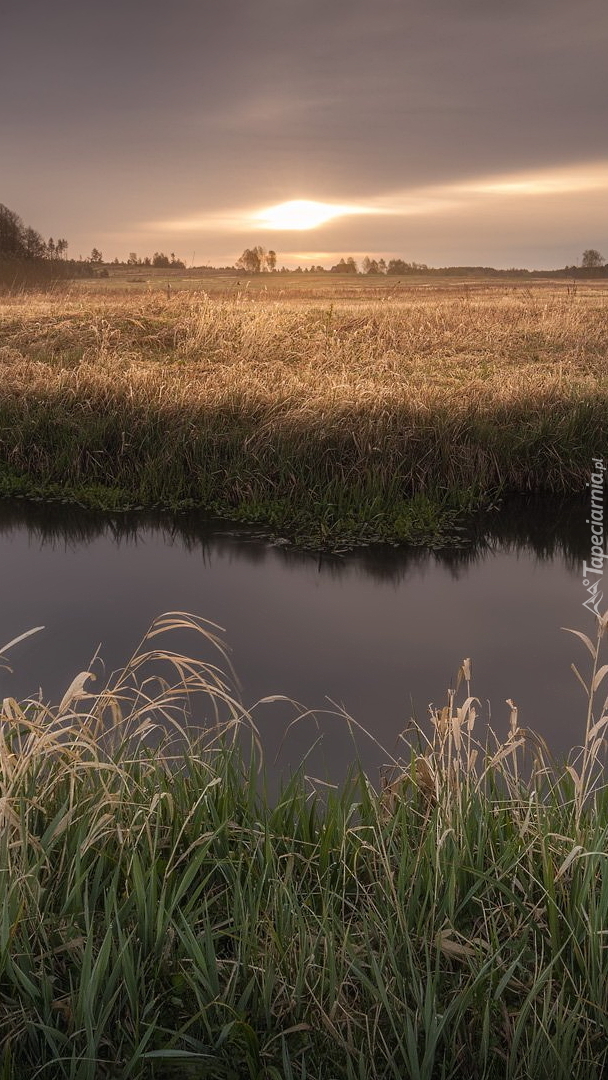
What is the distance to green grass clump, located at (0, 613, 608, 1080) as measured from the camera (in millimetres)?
2486

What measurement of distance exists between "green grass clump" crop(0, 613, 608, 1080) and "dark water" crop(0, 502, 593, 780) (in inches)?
83.2

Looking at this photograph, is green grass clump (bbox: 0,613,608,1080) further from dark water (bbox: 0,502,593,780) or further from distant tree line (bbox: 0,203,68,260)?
distant tree line (bbox: 0,203,68,260)

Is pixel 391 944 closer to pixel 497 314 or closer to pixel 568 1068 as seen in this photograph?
pixel 568 1068

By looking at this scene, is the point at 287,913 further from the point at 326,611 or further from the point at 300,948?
the point at 326,611

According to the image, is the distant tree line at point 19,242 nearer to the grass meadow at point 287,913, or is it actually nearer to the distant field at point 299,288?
the distant field at point 299,288

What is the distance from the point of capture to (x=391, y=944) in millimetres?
2660

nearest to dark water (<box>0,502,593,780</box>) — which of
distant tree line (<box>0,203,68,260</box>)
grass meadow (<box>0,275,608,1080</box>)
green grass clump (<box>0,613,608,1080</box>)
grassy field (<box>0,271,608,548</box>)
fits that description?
grassy field (<box>0,271,608,548</box>)

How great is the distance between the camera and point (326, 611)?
8.07 m

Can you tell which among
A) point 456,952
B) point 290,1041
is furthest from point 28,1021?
point 456,952

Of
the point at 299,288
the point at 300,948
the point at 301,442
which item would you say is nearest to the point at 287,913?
the point at 300,948

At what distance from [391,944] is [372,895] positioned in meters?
0.46

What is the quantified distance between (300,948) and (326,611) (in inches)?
212

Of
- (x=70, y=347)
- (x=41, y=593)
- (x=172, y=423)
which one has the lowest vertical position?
(x=41, y=593)

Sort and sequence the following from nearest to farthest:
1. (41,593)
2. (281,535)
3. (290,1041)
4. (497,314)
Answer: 1. (290,1041)
2. (41,593)
3. (281,535)
4. (497,314)
